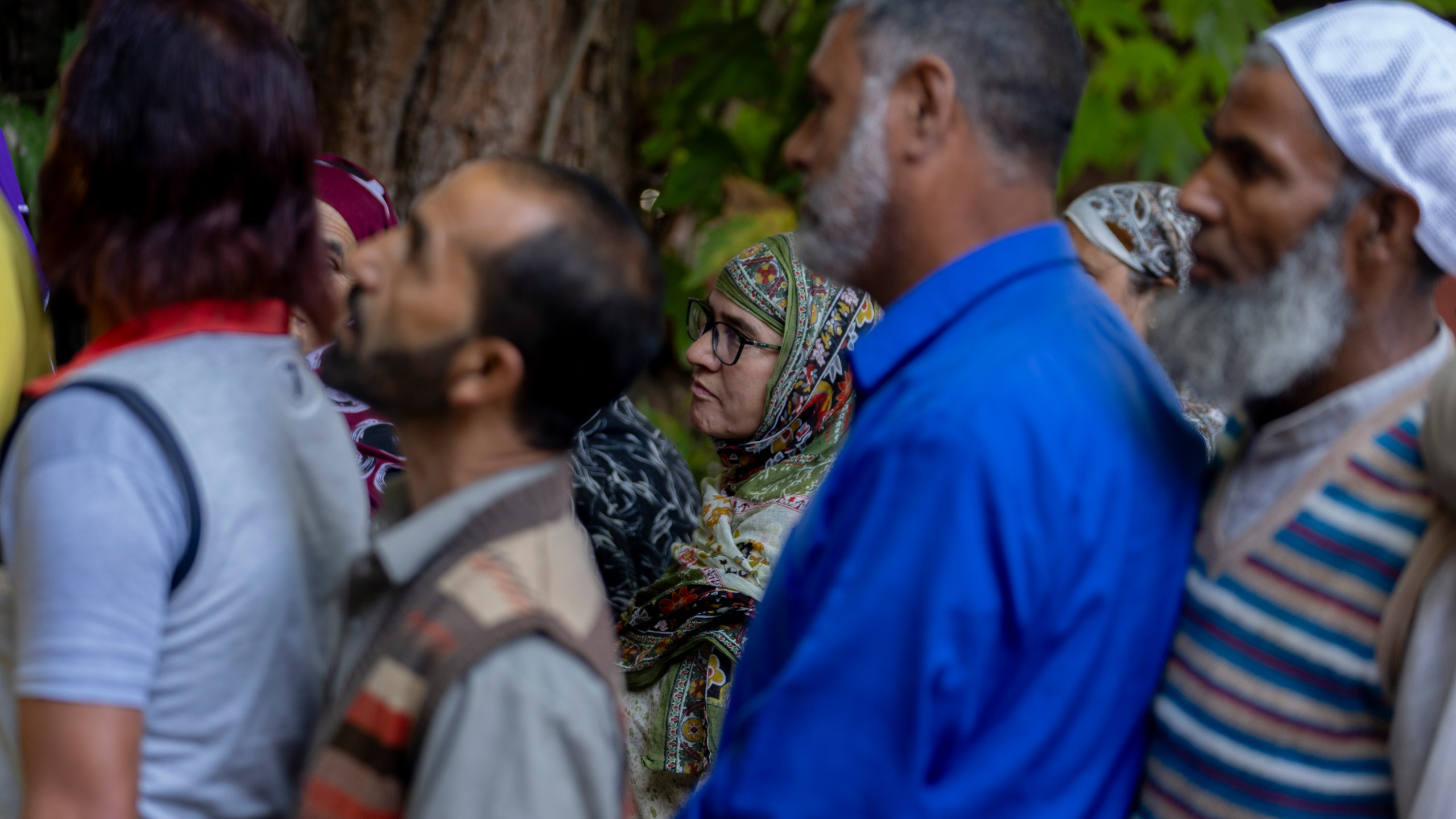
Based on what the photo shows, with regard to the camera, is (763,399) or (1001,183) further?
(763,399)

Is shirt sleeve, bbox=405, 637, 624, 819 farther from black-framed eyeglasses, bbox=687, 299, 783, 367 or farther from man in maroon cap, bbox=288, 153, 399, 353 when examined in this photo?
black-framed eyeglasses, bbox=687, 299, 783, 367

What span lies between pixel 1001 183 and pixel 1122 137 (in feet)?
8.58

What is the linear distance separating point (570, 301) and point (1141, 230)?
2.16 meters

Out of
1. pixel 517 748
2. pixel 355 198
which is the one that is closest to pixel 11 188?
pixel 355 198

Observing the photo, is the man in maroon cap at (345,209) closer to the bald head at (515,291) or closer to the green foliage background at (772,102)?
the green foliage background at (772,102)

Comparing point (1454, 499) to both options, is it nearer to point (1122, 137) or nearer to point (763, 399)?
point (763, 399)

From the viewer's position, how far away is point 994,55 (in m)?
1.40

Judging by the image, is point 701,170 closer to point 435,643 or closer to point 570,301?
point 570,301

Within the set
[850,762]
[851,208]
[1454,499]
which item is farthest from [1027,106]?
[850,762]

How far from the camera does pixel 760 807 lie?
1229 mm

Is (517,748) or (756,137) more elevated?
(517,748)

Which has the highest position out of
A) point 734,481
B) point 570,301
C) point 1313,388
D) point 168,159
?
point 168,159

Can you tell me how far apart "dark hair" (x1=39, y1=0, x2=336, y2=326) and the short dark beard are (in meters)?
0.16

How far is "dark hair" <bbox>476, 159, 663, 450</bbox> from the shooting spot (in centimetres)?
129
